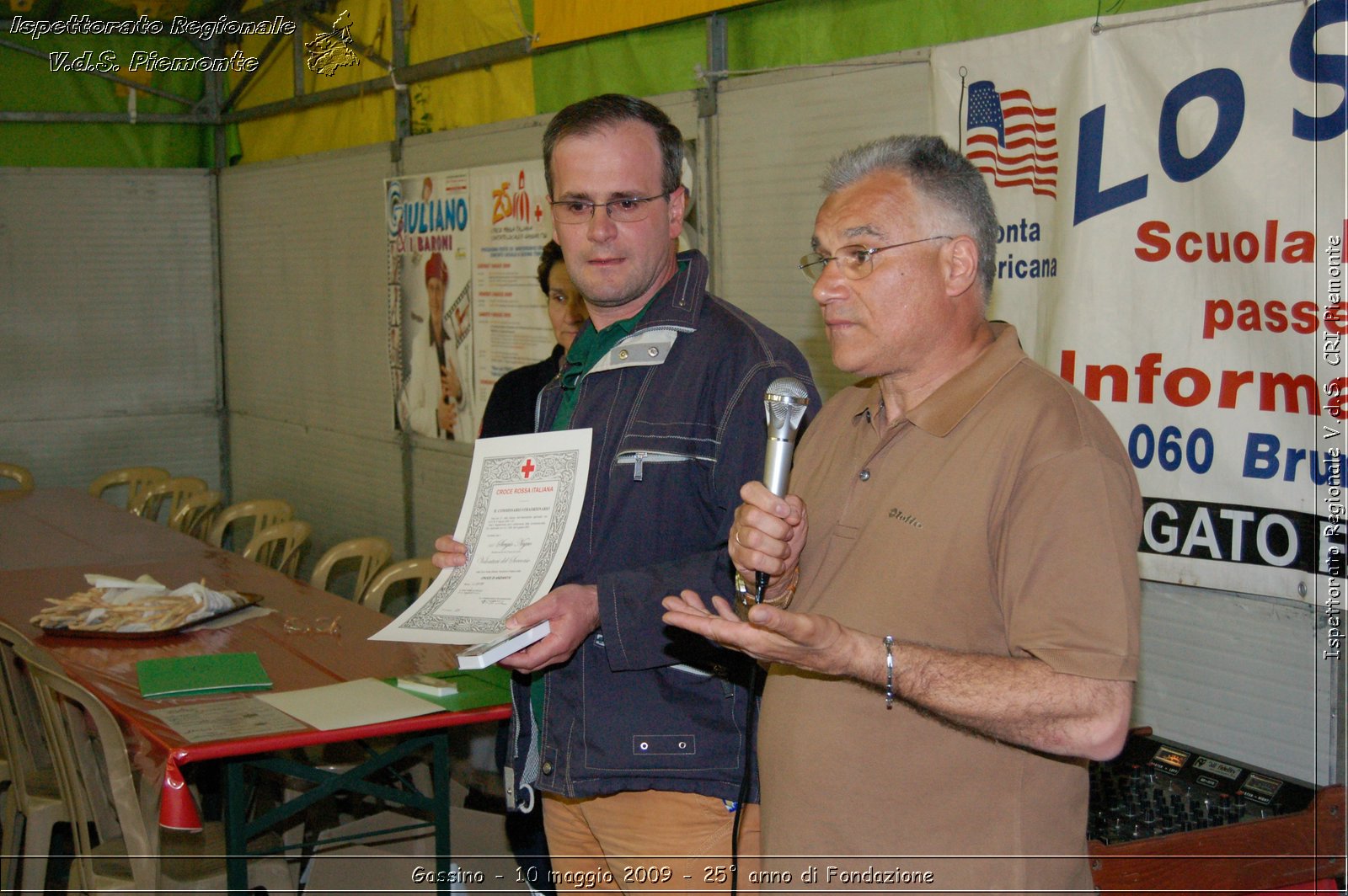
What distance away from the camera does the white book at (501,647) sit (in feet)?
5.37

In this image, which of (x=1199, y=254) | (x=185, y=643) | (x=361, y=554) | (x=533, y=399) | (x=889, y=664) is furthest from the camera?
(x=361, y=554)

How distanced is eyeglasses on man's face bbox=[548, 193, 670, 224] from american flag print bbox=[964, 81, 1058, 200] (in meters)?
1.34

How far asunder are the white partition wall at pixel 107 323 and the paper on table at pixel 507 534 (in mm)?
6870

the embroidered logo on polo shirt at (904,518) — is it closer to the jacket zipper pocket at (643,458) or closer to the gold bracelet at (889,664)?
the gold bracelet at (889,664)

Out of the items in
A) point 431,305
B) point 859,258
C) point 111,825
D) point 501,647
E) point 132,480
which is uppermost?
point 431,305

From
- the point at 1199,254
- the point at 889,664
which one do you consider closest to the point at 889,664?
the point at 889,664

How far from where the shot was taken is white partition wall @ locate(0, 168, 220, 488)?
7727 millimetres

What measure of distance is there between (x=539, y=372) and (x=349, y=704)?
3.28 feet

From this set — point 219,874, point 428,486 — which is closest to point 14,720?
point 219,874

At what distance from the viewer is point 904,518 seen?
150 centimetres

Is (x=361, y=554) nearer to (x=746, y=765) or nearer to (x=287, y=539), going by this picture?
(x=287, y=539)

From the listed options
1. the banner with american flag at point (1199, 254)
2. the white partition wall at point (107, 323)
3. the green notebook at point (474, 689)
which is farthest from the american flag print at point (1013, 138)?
the white partition wall at point (107, 323)

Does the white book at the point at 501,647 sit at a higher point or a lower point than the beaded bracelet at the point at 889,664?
lower

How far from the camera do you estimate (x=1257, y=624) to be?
2697 mm
